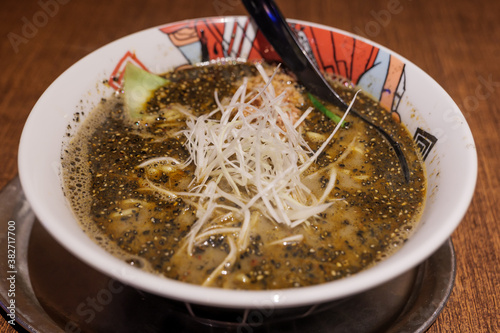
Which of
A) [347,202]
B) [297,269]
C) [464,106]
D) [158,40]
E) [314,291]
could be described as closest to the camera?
[314,291]

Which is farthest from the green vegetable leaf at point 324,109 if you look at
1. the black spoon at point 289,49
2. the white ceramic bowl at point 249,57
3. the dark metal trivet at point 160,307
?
the dark metal trivet at point 160,307

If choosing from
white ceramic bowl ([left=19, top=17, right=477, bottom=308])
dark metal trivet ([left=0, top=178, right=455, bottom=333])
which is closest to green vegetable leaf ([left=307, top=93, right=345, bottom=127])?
white ceramic bowl ([left=19, top=17, right=477, bottom=308])

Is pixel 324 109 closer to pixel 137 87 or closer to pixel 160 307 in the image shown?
pixel 137 87

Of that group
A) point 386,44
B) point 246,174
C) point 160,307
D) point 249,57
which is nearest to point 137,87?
point 249,57

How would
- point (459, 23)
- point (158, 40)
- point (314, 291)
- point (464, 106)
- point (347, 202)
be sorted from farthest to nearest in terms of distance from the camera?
point (459, 23), point (464, 106), point (158, 40), point (347, 202), point (314, 291)

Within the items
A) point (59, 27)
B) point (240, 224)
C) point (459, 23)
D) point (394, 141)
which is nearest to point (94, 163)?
point (240, 224)

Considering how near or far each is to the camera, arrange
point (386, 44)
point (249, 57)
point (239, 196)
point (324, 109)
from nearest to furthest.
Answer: point (239, 196)
point (324, 109)
point (249, 57)
point (386, 44)

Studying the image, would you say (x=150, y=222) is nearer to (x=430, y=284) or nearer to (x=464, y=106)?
(x=430, y=284)
